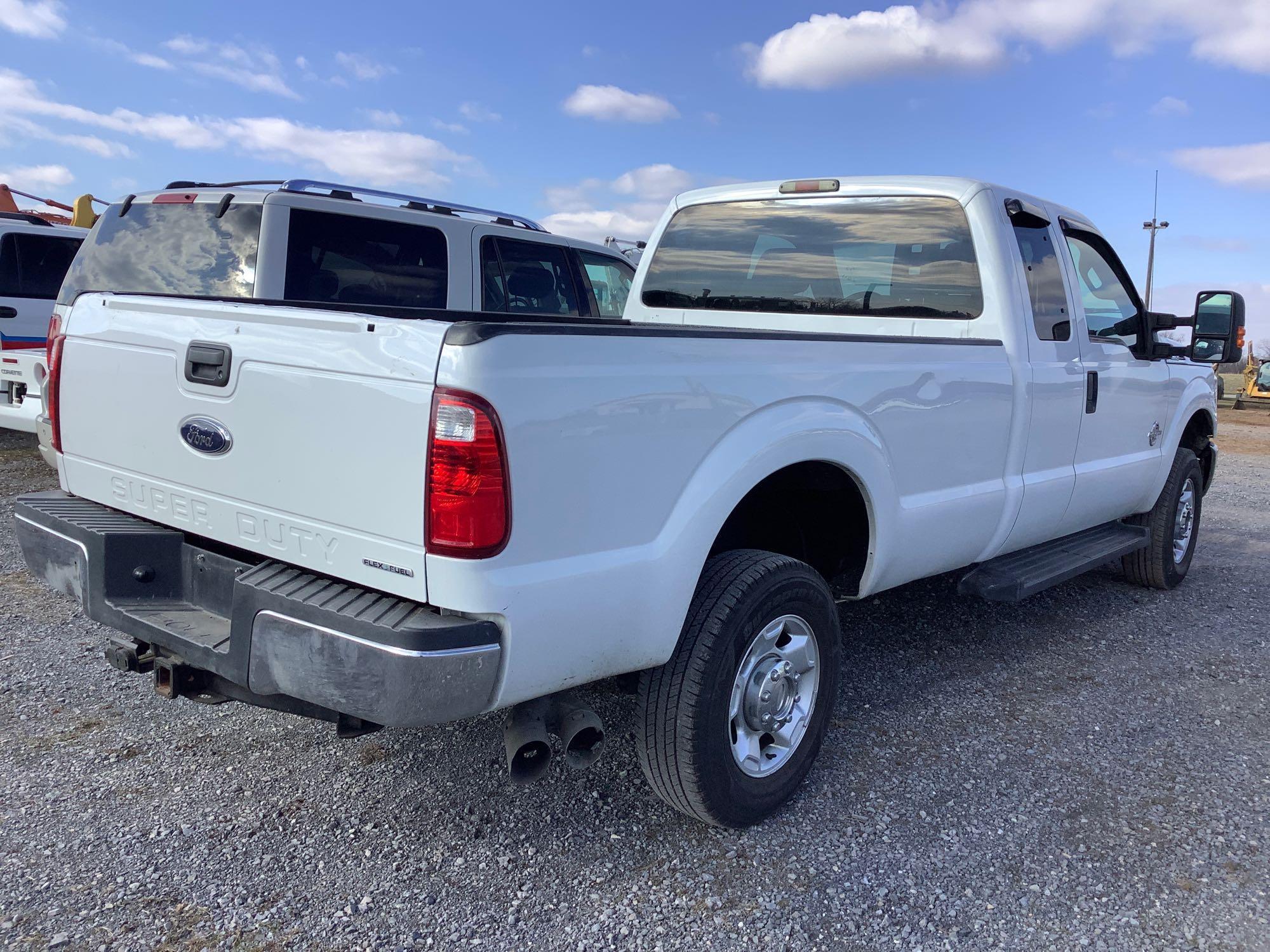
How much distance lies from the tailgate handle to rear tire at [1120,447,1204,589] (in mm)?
4845

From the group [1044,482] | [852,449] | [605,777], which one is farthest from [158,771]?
[1044,482]

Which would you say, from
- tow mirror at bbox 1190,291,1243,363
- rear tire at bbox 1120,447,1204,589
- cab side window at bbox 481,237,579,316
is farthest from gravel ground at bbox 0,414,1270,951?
cab side window at bbox 481,237,579,316

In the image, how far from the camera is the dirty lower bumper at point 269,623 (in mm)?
2148

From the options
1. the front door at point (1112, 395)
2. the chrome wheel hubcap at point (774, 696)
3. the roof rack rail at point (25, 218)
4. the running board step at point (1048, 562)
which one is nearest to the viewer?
the chrome wheel hubcap at point (774, 696)

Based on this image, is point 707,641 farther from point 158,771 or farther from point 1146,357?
point 1146,357

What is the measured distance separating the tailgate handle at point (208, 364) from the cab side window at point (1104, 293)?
3.69 metres

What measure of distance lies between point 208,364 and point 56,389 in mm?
928

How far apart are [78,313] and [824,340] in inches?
90.0

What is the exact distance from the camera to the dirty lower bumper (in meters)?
2.15

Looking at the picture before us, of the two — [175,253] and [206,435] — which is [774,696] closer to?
[206,435]

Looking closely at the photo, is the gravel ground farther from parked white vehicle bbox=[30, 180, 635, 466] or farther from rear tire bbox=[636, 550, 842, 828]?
parked white vehicle bbox=[30, 180, 635, 466]

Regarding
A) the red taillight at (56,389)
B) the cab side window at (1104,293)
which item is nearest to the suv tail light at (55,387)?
the red taillight at (56,389)

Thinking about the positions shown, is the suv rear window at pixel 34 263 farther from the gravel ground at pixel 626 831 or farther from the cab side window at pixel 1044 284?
the cab side window at pixel 1044 284

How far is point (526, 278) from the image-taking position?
6.96 metres
